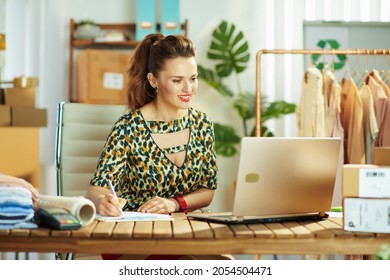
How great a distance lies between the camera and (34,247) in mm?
1623

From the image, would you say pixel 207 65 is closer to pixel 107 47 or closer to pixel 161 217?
pixel 107 47

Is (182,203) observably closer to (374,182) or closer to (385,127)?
(374,182)

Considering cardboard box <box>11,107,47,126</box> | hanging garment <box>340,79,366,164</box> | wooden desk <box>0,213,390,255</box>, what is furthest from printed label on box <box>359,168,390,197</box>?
cardboard box <box>11,107,47,126</box>

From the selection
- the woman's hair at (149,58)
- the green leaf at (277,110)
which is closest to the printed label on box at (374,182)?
the woman's hair at (149,58)

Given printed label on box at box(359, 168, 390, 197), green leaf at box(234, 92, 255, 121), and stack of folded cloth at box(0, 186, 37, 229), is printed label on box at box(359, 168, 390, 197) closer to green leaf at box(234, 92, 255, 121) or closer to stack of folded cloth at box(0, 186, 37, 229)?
stack of folded cloth at box(0, 186, 37, 229)

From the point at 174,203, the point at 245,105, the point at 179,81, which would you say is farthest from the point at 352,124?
the point at 174,203

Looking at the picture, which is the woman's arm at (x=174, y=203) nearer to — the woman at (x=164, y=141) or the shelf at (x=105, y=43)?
the woman at (x=164, y=141)

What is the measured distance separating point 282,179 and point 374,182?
24 cm

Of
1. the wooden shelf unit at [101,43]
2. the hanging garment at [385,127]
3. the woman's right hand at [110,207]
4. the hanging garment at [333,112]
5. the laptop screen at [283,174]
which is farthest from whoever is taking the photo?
the wooden shelf unit at [101,43]

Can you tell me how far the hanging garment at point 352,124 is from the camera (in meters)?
3.75

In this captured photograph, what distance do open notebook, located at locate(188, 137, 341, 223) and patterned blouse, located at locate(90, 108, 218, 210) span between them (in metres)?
0.54

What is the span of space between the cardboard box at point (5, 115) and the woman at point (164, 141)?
5.40ft

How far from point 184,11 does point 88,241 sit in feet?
13.3
